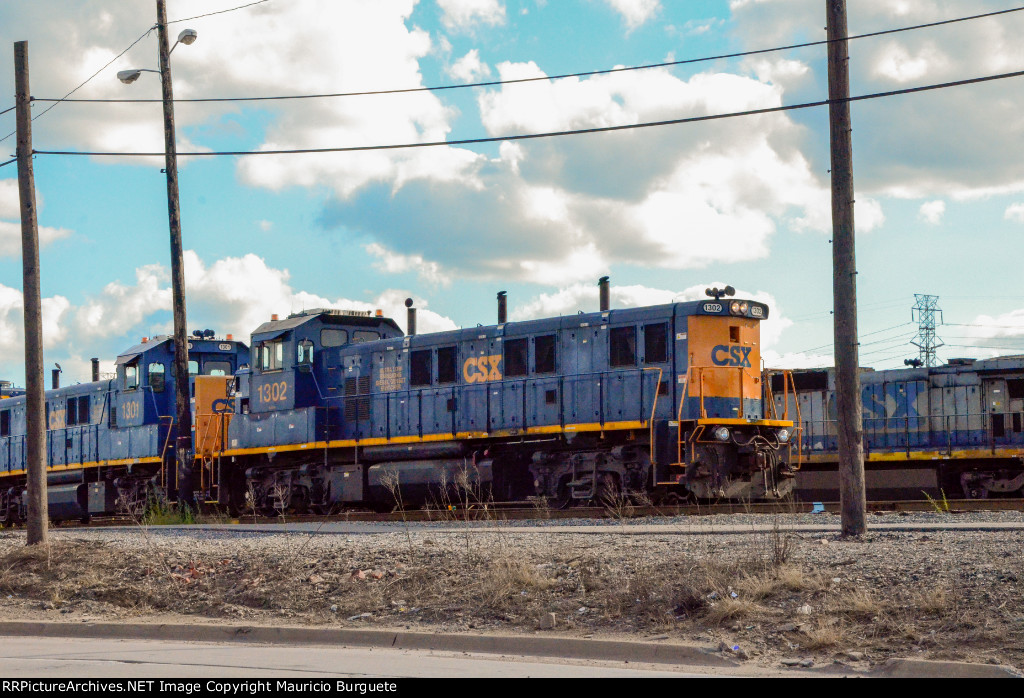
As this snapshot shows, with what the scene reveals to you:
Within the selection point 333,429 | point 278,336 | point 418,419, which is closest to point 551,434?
point 418,419

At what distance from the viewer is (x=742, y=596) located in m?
9.68

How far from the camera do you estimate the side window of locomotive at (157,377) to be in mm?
27719

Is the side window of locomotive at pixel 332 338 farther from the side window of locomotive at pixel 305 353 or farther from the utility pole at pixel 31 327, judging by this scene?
the utility pole at pixel 31 327

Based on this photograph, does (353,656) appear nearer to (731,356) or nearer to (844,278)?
(844,278)

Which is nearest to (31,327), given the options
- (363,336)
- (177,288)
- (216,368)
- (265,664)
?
(177,288)

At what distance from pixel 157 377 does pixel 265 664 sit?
2047cm

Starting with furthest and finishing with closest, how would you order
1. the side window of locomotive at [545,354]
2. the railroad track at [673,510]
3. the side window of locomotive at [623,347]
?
the side window of locomotive at [545,354] → the side window of locomotive at [623,347] → the railroad track at [673,510]

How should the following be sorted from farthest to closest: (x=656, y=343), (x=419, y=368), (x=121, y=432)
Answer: (x=121, y=432) < (x=419, y=368) < (x=656, y=343)

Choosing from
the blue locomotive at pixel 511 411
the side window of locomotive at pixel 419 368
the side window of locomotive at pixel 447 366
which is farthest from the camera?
the side window of locomotive at pixel 419 368

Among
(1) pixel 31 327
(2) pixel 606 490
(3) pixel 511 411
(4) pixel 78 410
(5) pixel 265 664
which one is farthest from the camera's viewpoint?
(4) pixel 78 410

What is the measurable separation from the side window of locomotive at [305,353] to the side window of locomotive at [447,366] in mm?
3217

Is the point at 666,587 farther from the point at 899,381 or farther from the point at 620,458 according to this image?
the point at 899,381

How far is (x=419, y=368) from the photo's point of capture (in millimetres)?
23078

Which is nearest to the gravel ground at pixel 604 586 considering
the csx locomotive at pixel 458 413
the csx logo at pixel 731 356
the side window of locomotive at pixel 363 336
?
the csx locomotive at pixel 458 413
